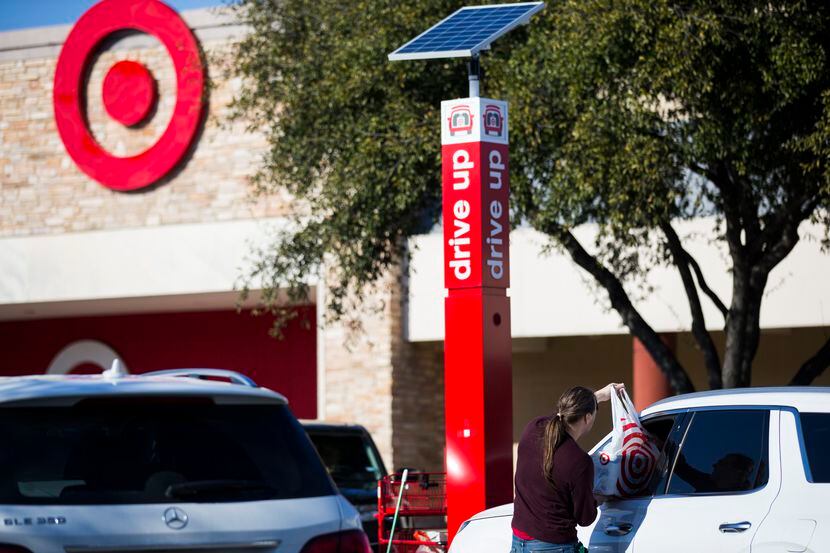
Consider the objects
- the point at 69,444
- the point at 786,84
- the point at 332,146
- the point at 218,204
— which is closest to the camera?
the point at 69,444

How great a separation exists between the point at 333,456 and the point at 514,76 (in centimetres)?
446

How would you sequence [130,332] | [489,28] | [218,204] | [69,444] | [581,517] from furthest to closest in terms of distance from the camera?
1. [130,332]
2. [218,204]
3. [489,28]
4. [581,517]
5. [69,444]

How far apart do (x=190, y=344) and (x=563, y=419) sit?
71.5 ft

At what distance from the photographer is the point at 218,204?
25547mm

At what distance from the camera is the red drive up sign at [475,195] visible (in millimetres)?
9648

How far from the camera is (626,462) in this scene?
6.86 meters

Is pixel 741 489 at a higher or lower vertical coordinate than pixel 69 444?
lower

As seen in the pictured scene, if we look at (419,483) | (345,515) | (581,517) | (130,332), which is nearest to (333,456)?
(419,483)

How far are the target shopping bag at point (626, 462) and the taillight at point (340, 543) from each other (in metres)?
2.09

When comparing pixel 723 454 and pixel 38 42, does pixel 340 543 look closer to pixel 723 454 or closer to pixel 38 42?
pixel 723 454

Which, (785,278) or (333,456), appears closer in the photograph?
(333,456)

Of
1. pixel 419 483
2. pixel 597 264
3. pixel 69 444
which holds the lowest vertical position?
pixel 419 483

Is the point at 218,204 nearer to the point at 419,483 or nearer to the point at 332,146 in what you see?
the point at 332,146

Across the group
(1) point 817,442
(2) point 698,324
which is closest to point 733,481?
(1) point 817,442
